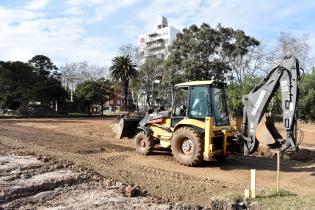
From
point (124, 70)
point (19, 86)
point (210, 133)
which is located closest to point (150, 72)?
point (124, 70)

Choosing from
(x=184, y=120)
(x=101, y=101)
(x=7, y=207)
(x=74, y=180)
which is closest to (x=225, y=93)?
(x=184, y=120)

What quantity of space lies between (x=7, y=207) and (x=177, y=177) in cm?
426

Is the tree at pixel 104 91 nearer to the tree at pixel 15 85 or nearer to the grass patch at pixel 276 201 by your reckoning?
the tree at pixel 15 85

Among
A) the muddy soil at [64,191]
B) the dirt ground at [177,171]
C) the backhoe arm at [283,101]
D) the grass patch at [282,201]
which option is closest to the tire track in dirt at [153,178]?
the dirt ground at [177,171]

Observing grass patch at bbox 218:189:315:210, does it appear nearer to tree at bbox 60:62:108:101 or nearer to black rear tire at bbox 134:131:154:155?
black rear tire at bbox 134:131:154:155

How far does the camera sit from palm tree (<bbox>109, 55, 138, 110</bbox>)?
63.5 meters

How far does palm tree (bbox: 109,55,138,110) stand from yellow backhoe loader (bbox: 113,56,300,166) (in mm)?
50839

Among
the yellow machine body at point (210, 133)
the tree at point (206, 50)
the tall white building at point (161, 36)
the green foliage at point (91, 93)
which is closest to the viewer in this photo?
the yellow machine body at point (210, 133)

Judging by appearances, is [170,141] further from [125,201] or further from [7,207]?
[7,207]

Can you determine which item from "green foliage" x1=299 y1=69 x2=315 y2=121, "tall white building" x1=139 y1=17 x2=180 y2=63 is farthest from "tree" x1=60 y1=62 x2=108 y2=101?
"green foliage" x1=299 y1=69 x2=315 y2=121

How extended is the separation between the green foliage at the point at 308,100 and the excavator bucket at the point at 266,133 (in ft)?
74.4

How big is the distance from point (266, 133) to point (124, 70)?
5289cm

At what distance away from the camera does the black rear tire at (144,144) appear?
1345 centimetres

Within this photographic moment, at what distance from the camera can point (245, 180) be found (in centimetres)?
1030
